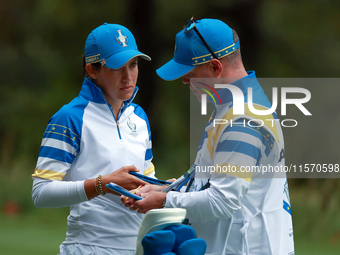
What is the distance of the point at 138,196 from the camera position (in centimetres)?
138

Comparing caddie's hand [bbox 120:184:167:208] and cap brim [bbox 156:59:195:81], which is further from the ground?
cap brim [bbox 156:59:195:81]

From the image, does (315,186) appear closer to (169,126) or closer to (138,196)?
(169,126)

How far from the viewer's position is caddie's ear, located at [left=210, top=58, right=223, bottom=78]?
140 centimetres

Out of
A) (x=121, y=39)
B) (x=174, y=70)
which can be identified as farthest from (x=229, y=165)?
(x=121, y=39)

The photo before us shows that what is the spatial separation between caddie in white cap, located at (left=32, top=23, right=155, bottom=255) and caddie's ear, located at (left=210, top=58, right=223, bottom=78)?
36 centimetres

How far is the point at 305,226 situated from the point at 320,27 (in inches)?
87.5

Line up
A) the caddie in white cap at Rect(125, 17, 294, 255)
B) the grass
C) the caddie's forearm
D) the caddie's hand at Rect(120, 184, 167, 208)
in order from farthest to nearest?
the grass
the caddie's forearm
the caddie's hand at Rect(120, 184, 167, 208)
the caddie in white cap at Rect(125, 17, 294, 255)

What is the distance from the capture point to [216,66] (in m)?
1.41

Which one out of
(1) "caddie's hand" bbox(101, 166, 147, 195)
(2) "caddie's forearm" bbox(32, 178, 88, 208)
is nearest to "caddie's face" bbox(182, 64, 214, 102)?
(1) "caddie's hand" bbox(101, 166, 147, 195)

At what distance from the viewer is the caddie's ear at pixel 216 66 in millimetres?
1402

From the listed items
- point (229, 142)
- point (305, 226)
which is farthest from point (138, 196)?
point (305, 226)

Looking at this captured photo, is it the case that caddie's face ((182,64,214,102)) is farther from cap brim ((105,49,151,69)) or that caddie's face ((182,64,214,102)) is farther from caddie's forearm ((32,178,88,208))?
caddie's forearm ((32,178,88,208))

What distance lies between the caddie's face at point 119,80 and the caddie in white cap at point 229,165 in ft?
0.75

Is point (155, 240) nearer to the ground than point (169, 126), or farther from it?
nearer to the ground
